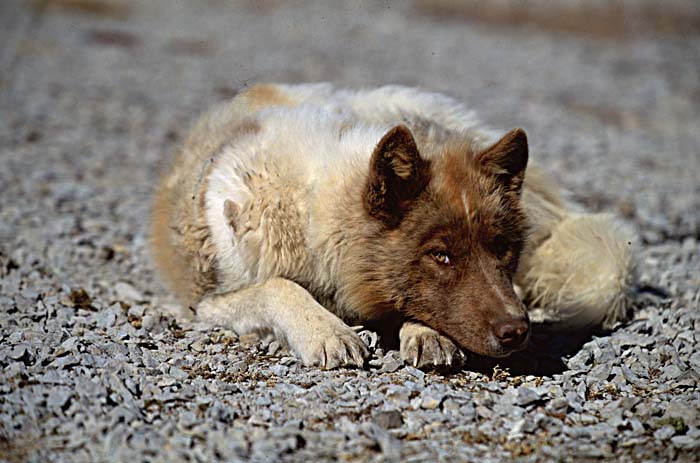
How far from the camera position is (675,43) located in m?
20.7

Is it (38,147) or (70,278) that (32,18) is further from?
(70,278)

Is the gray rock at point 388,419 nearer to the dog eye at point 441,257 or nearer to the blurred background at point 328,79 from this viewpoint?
the dog eye at point 441,257

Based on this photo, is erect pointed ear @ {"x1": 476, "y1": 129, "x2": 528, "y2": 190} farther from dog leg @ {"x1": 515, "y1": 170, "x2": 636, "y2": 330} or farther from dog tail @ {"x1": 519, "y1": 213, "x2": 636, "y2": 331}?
dog tail @ {"x1": 519, "y1": 213, "x2": 636, "y2": 331}

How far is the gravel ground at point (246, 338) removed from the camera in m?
3.54

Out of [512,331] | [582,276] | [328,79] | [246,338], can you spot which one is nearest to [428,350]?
[512,331]

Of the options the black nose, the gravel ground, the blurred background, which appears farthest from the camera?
the blurred background

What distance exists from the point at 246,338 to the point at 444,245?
1364 mm

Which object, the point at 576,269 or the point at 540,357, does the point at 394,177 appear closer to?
the point at 540,357

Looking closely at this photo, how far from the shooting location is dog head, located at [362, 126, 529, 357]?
165 inches

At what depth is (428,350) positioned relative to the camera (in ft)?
14.1

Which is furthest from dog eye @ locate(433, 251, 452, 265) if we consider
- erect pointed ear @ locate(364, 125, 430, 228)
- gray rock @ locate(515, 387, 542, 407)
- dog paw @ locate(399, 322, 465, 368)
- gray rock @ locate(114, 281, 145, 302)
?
gray rock @ locate(114, 281, 145, 302)

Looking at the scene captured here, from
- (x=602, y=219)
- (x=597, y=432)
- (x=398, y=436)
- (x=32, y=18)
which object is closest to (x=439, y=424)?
(x=398, y=436)

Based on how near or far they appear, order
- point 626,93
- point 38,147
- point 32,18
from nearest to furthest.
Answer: point 38,147, point 626,93, point 32,18

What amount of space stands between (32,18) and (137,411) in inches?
643
